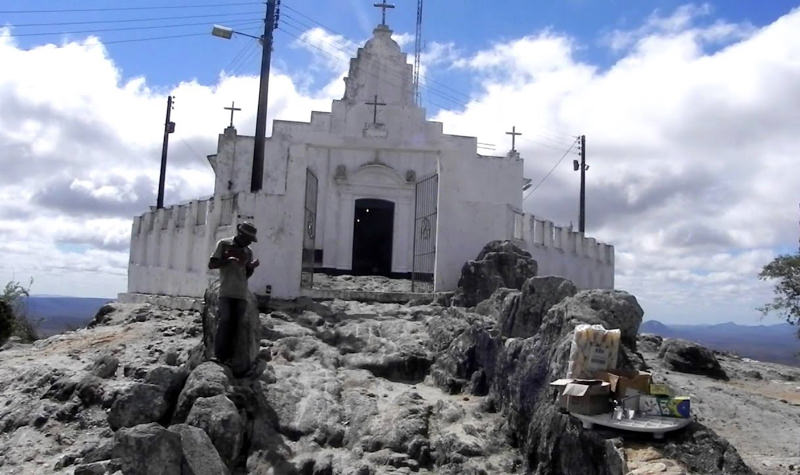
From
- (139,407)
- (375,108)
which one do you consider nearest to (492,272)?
(139,407)

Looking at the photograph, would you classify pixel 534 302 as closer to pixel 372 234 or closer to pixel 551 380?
pixel 551 380

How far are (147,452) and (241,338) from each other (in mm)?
2772

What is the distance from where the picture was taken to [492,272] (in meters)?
13.8

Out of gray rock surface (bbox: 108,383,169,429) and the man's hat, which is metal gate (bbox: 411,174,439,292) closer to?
the man's hat

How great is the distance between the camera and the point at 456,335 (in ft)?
36.7

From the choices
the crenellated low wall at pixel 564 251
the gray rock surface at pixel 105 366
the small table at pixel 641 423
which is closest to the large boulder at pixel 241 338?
the gray rock surface at pixel 105 366

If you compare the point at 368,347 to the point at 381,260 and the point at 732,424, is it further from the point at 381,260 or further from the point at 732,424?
the point at 381,260

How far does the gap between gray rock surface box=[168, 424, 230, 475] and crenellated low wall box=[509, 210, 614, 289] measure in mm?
9187

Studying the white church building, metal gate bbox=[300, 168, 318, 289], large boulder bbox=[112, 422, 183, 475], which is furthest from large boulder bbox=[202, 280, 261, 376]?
metal gate bbox=[300, 168, 318, 289]

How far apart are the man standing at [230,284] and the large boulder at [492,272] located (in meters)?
5.15

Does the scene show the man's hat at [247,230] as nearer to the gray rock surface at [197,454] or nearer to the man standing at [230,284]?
the man standing at [230,284]

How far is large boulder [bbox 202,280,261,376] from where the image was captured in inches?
380

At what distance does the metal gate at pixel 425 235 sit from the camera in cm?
1534

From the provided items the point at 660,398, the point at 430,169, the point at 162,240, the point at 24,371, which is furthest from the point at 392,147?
the point at 660,398
